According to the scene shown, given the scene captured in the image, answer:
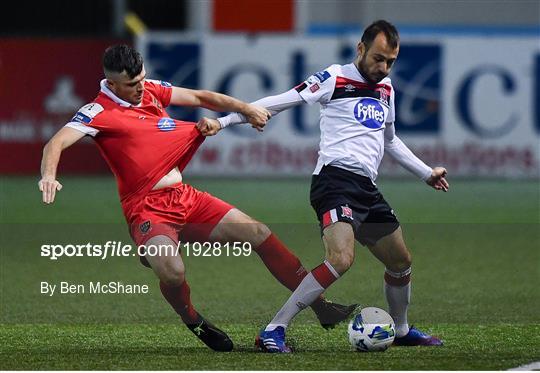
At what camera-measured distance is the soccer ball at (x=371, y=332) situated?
7.00 m

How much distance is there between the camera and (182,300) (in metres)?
7.14

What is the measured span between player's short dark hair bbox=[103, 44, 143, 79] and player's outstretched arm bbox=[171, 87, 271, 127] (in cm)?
45

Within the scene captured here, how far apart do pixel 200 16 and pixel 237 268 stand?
1241cm

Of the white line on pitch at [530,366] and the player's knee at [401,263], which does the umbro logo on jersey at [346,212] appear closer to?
the player's knee at [401,263]

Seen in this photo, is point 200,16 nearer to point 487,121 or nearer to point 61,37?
point 61,37

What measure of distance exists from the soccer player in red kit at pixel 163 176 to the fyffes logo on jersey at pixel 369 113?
51 cm

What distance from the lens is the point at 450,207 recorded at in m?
15.2

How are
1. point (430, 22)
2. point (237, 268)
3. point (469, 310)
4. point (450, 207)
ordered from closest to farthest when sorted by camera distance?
point (469, 310)
point (237, 268)
point (450, 207)
point (430, 22)

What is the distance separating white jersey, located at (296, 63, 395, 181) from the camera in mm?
7211

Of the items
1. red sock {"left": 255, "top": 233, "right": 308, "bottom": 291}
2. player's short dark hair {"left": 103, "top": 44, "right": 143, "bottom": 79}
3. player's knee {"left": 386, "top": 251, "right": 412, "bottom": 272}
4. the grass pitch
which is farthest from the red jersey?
player's knee {"left": 386, "top": 251, "right": 412, "bottom": 272}

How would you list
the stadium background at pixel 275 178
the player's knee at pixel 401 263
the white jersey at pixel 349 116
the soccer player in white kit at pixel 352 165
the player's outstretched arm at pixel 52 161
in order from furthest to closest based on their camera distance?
1. the stadium background at pixel 275 178
2. the player's knee at pixel 401 263
3. the white jersey at pixel 349 116
4. the soccer player in white kit at pixel 352 165
5. the player's outstretched arm at pixel 52 161

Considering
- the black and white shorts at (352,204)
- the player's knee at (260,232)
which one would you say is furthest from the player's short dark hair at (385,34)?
the player's knee at (260,232)

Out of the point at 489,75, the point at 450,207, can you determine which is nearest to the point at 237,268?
the point at 450,207

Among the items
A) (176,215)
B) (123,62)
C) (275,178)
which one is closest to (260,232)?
(176,215)
